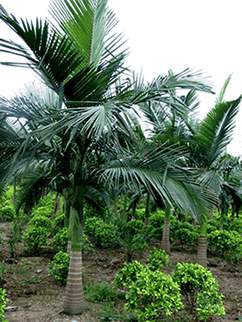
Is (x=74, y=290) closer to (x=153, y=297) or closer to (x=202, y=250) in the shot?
(x=153, y=297)

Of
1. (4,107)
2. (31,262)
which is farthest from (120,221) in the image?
(4,107)

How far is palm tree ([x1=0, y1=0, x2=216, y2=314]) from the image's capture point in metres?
3.52

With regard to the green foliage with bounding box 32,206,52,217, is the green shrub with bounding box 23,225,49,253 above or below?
below

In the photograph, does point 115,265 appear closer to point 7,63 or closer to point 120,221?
point 120,221

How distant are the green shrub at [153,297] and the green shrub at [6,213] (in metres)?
9.14

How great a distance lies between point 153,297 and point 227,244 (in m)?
4.76

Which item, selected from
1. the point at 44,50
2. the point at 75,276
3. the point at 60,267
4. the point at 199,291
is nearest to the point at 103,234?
the point at 60,267

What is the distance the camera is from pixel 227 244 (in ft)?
27.1

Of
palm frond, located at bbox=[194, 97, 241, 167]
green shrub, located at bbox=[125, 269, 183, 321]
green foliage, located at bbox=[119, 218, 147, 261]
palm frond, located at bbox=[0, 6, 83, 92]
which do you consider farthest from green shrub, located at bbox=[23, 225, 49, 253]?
palm frond, located at bbox=[0, 6, 83, 92]

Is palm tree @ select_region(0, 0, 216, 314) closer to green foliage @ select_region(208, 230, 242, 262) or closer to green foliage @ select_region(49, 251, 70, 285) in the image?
green foliage @ select_region(49, 251, 70, 285)

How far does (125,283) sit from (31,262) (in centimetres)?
329

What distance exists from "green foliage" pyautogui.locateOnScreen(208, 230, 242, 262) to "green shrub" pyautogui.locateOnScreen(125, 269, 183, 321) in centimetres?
455

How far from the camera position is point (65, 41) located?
351cm

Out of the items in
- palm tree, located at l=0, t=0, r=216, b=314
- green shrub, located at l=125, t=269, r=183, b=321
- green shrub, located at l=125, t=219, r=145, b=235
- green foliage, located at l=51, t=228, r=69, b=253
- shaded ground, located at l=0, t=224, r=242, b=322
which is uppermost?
palm tree, located at l=0, t=0, r=216, b=314
